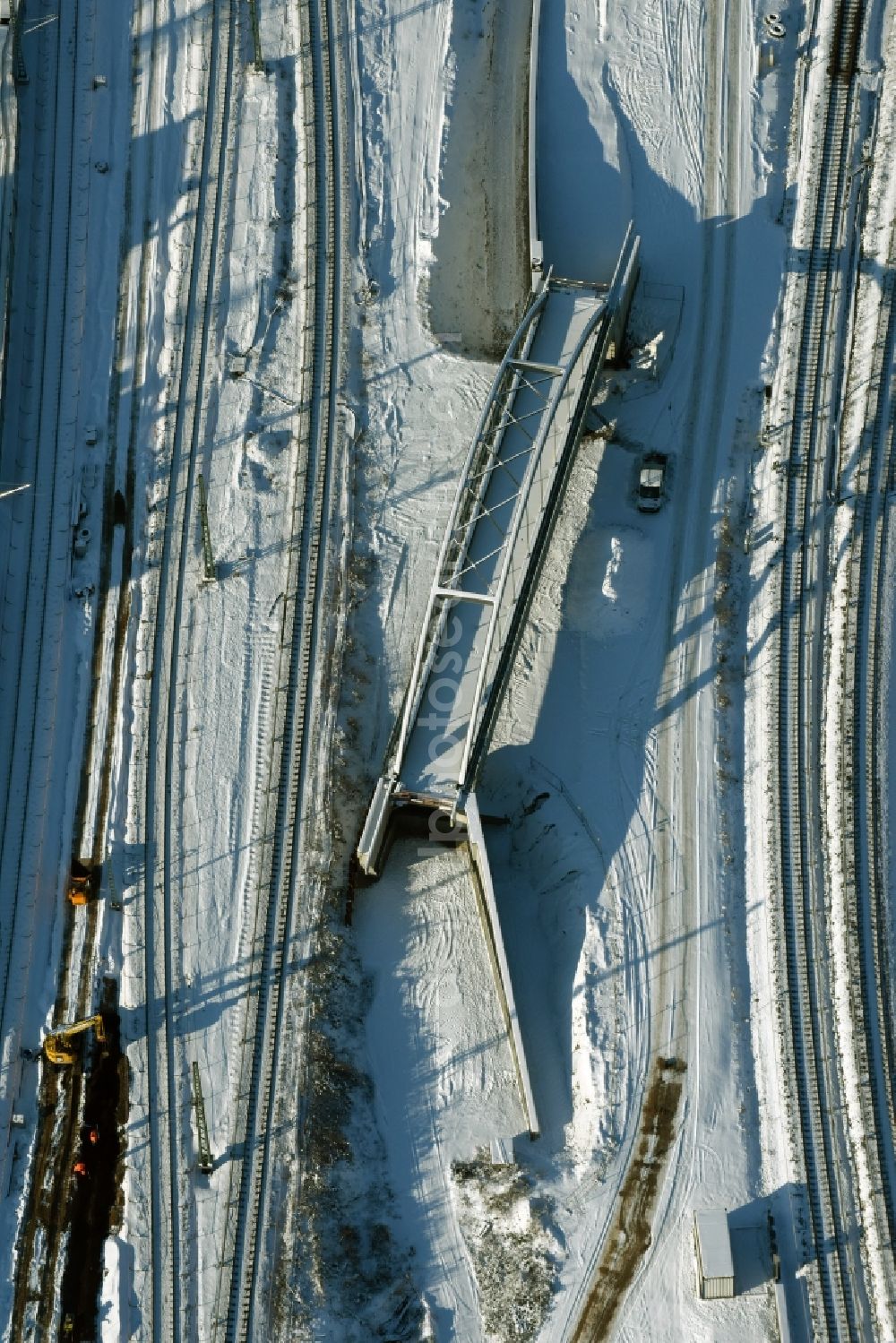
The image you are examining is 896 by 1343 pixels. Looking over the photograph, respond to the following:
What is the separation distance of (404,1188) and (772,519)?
74.1 feet

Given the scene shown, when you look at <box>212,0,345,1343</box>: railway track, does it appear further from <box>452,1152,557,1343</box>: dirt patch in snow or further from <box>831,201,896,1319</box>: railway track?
<box>831,201,896,1319</box>: railway track

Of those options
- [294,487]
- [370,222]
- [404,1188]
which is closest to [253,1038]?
[404,1188]

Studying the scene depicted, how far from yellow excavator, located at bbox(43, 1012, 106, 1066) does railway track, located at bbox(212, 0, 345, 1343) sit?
12.9ft

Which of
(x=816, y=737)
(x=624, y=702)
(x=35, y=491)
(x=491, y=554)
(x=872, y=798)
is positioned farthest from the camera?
(x=35, y=491)

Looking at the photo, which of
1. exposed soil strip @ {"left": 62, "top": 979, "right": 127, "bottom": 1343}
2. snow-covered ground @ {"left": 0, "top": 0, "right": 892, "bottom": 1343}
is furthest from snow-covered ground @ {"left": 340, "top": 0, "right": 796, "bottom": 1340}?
exposed soil strip @ {"left": 62, "top": 979, "right": 127, "bottom": 1343}

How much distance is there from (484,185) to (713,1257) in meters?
34.4

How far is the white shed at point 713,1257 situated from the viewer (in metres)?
43.3

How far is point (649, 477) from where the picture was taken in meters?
51.6

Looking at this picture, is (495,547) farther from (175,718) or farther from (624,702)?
(175,718)

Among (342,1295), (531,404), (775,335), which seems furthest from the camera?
(775,335)

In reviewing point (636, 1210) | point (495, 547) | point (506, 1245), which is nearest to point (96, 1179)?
point (506, 1245)

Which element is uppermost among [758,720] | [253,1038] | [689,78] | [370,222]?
[689,78]

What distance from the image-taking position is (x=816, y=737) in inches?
1959

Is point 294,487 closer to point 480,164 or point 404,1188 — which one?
point 480,164
